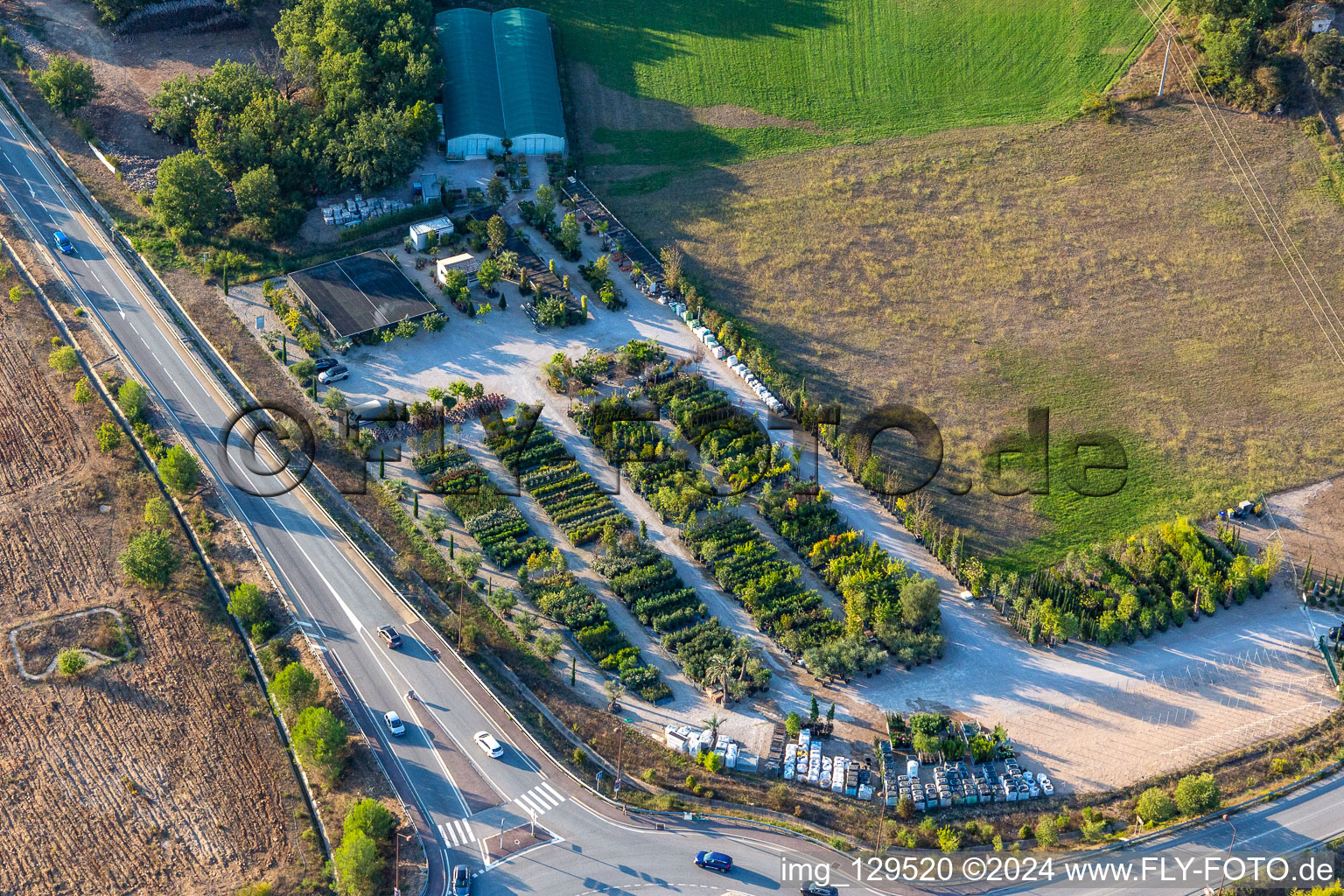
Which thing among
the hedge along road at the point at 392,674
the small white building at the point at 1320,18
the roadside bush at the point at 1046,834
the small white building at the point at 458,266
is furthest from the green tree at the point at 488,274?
the small white building at the point at 1320,18

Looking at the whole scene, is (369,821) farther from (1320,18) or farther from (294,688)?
(1320,18)

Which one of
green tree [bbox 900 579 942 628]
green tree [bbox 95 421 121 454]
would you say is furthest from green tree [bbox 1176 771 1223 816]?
green tree [bbox 95 421 121 454]

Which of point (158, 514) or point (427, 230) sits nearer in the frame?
point (158, 514)

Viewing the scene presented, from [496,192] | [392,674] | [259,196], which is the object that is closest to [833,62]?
[496,192]

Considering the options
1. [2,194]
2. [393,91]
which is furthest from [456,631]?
[2,194]

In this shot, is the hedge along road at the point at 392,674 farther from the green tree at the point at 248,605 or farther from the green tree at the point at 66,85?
the green tree at the point at 66,85

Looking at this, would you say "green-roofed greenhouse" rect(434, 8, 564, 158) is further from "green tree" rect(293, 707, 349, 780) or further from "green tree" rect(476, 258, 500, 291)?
"green tree" rect(293, 707, 349, 780)

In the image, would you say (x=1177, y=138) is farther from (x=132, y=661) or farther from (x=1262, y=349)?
(x=132, y=661)
